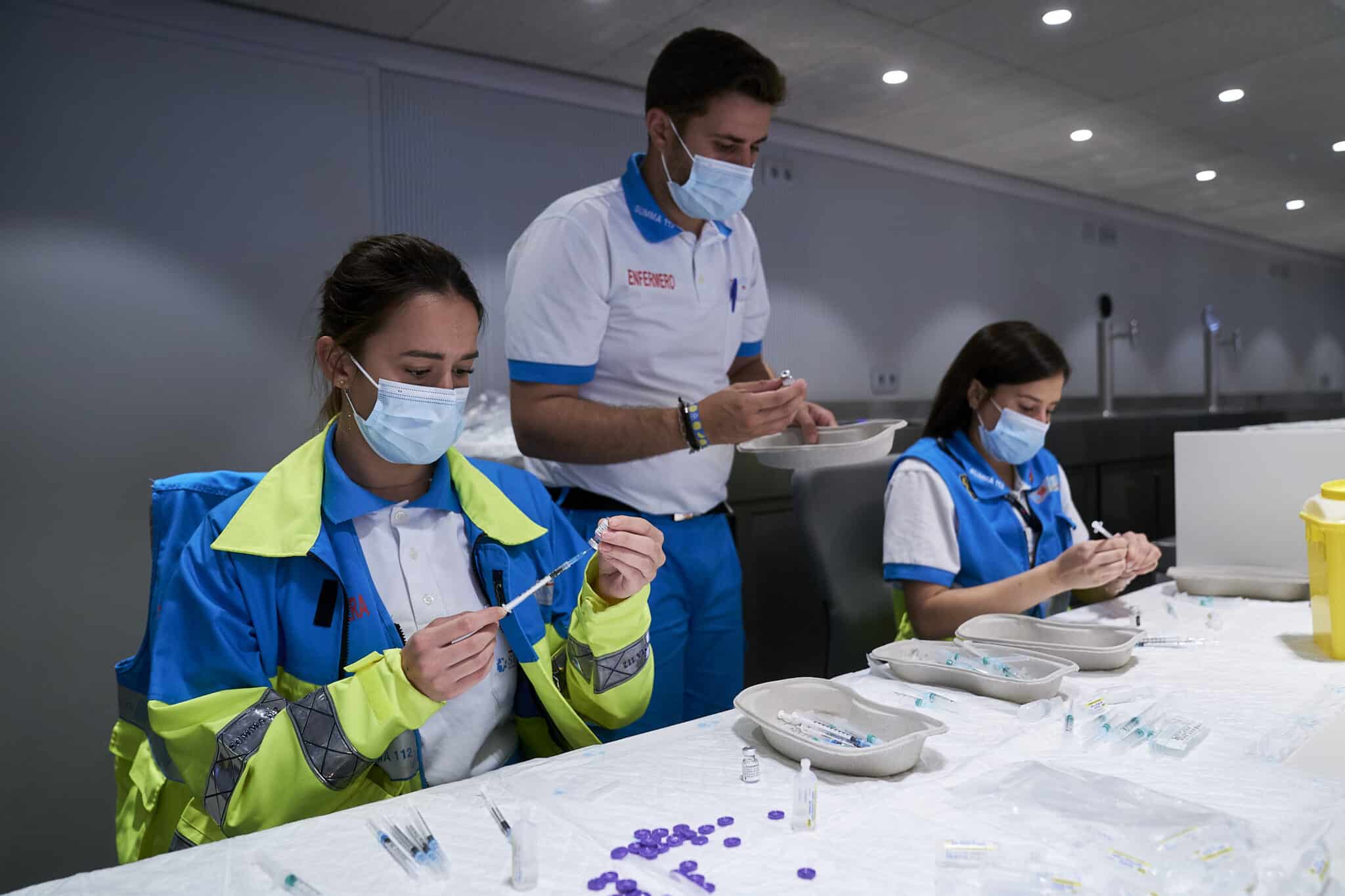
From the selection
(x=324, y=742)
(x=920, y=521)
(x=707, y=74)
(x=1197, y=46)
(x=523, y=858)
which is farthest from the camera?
(x=1197, y=46)

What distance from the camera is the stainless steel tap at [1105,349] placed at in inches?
227

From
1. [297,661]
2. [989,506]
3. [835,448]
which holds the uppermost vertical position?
[835,448]

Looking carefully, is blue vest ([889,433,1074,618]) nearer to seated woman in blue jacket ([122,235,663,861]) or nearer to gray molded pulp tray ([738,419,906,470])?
gray molded pulp tray ([738,419,906,470])

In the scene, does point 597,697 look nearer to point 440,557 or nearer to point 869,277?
point 440,557

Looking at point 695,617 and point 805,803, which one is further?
point 695,617

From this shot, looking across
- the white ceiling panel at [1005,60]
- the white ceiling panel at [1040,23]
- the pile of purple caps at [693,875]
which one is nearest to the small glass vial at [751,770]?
the pile of purple caps at [693,875]

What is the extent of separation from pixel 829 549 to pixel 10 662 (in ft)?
7.46

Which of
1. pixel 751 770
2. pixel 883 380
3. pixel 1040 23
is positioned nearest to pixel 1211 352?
pixel 883 380

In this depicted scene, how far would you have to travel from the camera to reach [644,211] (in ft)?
5.82

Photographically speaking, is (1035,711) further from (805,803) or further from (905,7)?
(905,7)

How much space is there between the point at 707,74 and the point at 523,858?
1.41 metres

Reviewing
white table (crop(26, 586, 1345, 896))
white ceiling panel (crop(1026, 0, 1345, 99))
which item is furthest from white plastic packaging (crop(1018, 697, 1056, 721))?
white ceiling panel (crop(1026, 0, 1345, 99))

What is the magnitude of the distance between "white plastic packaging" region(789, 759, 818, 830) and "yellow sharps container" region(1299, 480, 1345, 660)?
103 cm

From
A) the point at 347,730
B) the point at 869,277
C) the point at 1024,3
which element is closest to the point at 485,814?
the point at 347,730
